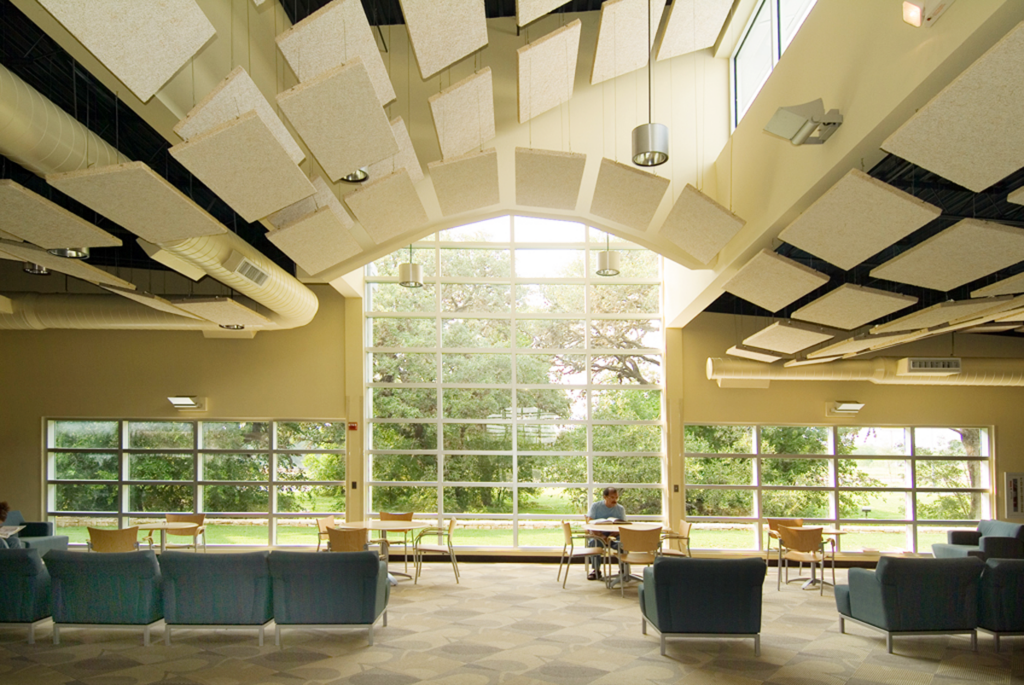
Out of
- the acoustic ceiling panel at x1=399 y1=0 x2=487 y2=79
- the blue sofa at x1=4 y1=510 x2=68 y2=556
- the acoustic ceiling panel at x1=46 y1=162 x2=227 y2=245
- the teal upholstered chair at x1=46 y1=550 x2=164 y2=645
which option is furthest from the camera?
the blue sofa at x1=4 y1=510 x2=68 y2=556

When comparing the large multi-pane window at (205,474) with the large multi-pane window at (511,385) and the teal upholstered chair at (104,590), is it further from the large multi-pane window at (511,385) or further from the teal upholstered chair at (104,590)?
the teal upholstered chair at (104,590)

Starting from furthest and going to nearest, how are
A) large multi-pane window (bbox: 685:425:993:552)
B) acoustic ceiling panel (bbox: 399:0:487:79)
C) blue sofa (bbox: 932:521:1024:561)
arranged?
large multi-pane window (bbox: 685:425:993:552) < blue sofa (bbox: 932:521:1024:561) < acoustic ceiling panel (bbox: 399:0:487:79)

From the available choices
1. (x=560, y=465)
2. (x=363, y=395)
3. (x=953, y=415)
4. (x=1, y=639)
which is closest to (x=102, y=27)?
(x=1, y=639)

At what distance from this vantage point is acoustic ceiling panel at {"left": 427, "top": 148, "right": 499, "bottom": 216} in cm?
743

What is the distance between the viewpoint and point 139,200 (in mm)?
5820

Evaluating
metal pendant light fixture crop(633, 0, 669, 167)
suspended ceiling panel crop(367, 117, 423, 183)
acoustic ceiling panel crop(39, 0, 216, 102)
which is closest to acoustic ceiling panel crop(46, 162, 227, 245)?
acoustic ceiling panel crop(39, 0, 216, 102)

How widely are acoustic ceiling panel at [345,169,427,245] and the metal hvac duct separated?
62.8 inches

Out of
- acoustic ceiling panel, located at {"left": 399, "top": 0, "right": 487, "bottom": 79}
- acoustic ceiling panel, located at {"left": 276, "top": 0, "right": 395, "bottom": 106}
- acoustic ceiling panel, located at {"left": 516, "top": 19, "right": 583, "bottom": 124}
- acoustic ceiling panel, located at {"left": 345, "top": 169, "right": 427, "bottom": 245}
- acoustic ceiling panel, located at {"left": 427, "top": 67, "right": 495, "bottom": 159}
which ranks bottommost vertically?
acoustic ceiling panel, located at {"left": 345, "top": 169, "right": 427, "bottom": 245}

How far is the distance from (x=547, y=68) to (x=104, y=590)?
6.45 metres

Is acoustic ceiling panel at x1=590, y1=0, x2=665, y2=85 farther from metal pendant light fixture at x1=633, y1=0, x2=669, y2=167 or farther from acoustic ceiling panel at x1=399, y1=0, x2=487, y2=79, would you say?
acoustic ceiling panel at x1=399, y1=0, x2=487, y2=79

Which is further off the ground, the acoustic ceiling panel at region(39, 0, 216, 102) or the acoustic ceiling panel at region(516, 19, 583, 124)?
the acoustic ceiling panel at region(516, 19, 583, 124)

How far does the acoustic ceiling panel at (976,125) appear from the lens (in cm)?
369

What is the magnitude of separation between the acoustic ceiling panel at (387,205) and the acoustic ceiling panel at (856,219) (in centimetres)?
353

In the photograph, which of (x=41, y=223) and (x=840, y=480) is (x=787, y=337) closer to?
(x=840, y=480)
